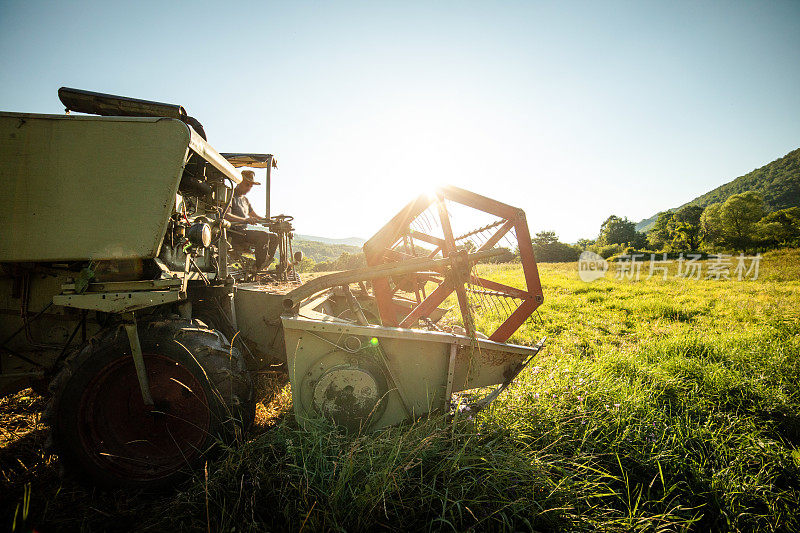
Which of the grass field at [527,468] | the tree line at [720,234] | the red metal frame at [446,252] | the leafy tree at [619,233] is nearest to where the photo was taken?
the grass field at [527,468]

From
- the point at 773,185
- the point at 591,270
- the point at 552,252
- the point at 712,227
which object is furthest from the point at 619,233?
the point at 591,270

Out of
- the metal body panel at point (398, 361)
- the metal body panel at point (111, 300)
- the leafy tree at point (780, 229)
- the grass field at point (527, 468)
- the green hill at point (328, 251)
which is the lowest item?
the grass field at point (527, 468)

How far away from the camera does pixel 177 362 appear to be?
2105 millimetres

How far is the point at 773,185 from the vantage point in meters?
59.1

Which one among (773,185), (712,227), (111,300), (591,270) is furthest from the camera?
(773,185)

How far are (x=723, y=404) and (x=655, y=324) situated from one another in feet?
12.3

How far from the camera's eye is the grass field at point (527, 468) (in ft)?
5.42

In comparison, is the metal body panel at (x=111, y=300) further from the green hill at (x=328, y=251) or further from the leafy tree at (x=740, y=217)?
the leafy tree at (x=740, y=217)

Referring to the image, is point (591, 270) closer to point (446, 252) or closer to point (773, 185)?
point (446, 252)

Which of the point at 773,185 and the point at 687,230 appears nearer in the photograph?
the point at 687,230

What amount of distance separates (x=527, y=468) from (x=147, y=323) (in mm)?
2699

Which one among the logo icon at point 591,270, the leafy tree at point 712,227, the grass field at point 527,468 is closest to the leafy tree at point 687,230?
the leafy tree at point 712,227

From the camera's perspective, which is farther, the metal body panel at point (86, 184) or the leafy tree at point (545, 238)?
the leafy tree at point (545, 238)

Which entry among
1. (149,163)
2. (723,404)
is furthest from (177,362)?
(723,404)
